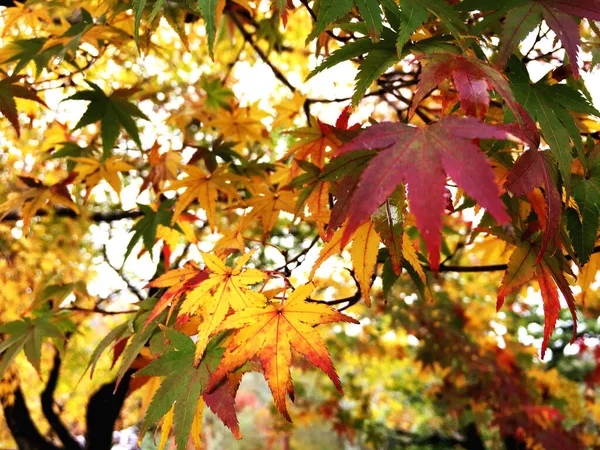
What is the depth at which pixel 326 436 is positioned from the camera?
24.9 ft

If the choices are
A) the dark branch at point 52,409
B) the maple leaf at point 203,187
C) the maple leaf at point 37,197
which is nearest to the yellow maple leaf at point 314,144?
the maple leaf at point 203,187

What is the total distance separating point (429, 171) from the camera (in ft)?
1.44

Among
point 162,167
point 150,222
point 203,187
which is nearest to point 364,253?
point 203,187

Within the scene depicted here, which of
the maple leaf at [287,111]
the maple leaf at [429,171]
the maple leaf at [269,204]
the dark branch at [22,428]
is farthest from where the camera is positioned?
the dark branch at [22,428]

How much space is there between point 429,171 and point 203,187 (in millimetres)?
860

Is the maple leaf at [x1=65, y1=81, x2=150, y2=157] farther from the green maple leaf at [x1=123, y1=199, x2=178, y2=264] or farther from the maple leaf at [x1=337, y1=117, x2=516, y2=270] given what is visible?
the maple leaf at [x1=337, y1=117, x2=516, y2=270]

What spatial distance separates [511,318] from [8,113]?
5.42m

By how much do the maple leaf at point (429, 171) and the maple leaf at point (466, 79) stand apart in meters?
0.12

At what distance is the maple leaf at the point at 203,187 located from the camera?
118 cm

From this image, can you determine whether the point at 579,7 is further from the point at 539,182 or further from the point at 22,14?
the point at 22,14

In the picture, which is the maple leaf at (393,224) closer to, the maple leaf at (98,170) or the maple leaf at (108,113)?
the maple leaf at (108,113)

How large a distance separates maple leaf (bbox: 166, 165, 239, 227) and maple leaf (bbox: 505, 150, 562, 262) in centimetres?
74

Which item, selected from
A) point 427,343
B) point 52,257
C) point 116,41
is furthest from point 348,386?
point 116,41

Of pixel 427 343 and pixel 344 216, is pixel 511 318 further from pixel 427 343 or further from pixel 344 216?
pixel 344 216
